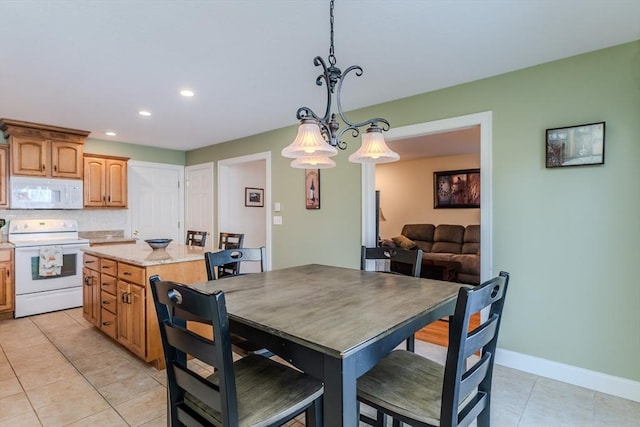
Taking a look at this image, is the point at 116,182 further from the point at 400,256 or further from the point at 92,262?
the point at 400,256

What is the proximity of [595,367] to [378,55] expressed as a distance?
2.63 metres

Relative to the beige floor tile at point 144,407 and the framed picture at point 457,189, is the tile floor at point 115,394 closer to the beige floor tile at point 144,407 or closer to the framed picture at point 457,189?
the beige floor tile at point 144,407

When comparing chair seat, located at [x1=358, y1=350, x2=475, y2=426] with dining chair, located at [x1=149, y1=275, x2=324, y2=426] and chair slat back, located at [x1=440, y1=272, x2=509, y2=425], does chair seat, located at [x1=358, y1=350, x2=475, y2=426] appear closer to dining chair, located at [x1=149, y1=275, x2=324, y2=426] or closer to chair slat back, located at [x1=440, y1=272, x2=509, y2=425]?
chair slat back, located at [x1=440, y1=272, x2=509, y2=425]

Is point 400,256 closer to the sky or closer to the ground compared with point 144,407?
closer to the sky

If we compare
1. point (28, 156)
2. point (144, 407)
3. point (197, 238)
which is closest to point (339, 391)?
→ point (144, 407)

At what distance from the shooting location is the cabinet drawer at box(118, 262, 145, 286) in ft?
8.44

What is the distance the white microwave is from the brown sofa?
4.52 metres

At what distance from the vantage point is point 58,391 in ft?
7.50

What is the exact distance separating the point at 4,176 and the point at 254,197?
10.4ft

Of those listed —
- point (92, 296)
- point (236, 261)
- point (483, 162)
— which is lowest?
point (92, 296)

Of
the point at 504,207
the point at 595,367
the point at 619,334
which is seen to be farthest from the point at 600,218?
the point at 595,367

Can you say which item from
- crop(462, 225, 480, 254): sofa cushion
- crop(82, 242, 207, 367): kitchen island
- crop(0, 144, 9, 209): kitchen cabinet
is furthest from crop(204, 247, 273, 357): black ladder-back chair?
crop(462, 225, 480, 254): sofa cushion

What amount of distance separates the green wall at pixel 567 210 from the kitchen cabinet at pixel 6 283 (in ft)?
15.6

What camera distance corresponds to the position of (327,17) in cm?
189
